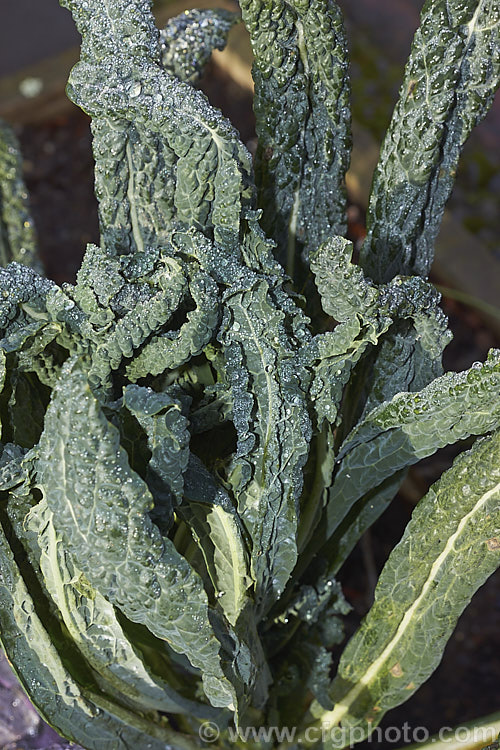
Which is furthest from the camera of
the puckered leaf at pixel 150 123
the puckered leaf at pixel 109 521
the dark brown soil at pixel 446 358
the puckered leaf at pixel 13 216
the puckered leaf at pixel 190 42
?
the dark brown soil at pixel 446 358

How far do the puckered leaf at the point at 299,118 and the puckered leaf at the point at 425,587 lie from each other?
11.2 inches

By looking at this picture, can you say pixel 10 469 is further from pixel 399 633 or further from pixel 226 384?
pixel 399 633

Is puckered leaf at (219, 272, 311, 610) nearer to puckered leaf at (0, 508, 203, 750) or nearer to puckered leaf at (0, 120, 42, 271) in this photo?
puckered leaf at (0, 508, 203, 750)

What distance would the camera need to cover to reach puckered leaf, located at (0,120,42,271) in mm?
1047

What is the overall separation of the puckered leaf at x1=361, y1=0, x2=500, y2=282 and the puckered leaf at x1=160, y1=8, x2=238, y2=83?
9.7 inches

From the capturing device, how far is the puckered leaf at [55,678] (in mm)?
780

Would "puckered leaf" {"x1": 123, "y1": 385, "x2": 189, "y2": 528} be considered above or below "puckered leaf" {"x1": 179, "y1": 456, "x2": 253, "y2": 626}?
above

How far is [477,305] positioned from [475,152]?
556 mm

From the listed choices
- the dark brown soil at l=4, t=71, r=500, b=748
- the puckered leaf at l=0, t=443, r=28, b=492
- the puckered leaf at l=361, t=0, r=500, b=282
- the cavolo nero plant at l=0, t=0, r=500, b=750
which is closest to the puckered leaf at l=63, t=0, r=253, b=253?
the cavolo nero plant at l=0, t=0, r=500, b=750

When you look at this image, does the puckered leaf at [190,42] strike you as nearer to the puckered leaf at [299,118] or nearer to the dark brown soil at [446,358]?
the puckered leaf at [299,118]

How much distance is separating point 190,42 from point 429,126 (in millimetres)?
298

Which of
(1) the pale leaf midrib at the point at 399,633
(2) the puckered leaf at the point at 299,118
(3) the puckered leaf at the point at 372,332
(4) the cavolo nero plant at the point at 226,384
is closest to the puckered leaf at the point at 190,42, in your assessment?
(4) the cavolo nero plant at the point at 226,384

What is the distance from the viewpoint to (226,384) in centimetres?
75

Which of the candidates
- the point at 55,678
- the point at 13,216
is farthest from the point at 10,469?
the point at 13,216
